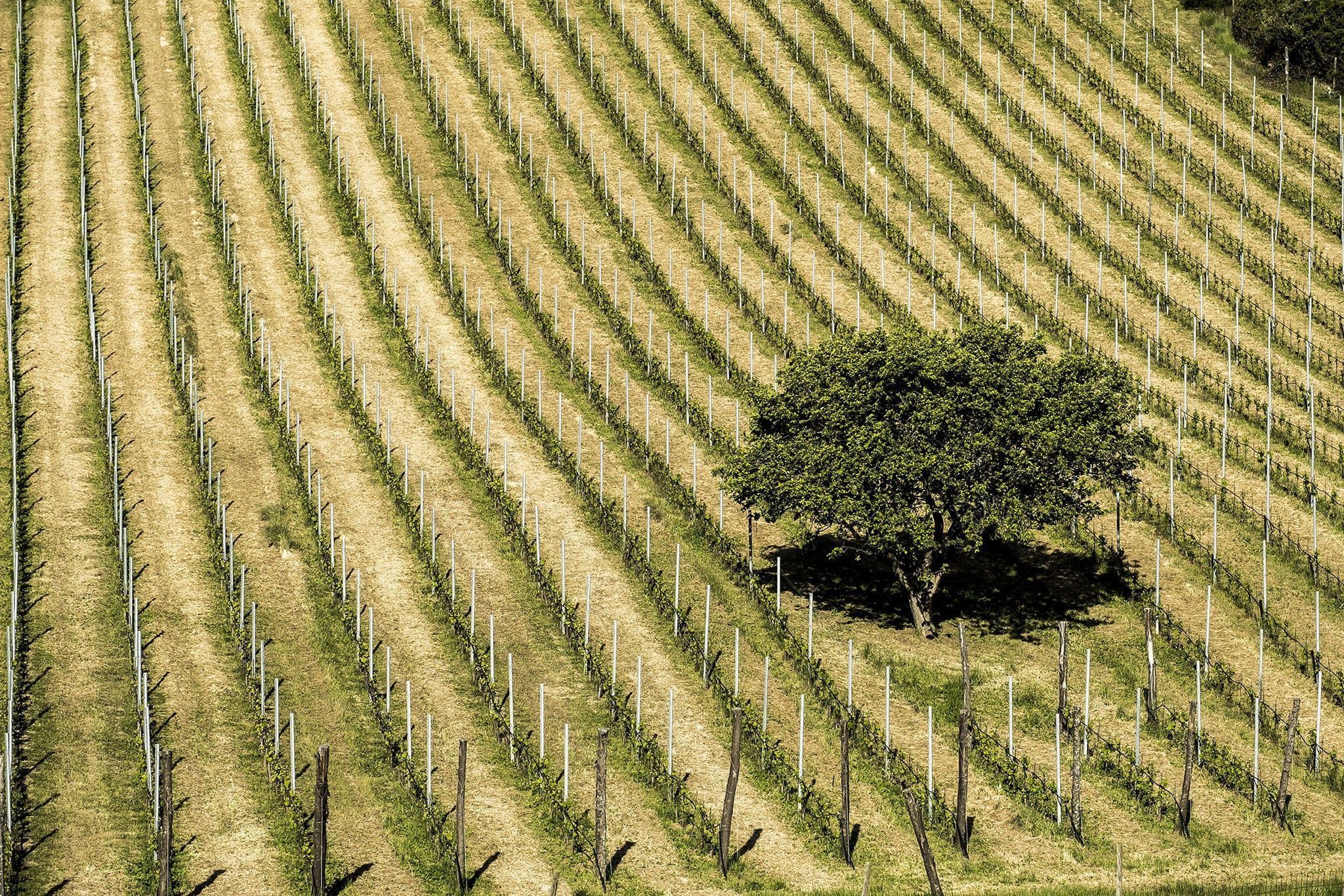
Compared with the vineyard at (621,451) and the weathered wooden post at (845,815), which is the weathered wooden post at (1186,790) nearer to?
the vineyard at (621,451)

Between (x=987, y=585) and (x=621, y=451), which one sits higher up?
(x=621, y=451)

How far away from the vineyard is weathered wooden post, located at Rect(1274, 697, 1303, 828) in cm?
16

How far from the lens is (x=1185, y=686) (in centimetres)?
6300

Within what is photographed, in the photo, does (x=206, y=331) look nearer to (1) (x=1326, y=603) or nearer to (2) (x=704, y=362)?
(2) (x=704, y=362)

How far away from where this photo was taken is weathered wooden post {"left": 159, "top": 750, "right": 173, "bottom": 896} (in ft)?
158

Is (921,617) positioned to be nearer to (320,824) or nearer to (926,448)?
(926,448)

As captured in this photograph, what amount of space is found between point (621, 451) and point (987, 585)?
1577cm

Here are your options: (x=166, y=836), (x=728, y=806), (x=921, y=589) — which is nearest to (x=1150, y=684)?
(x=921, y=589)

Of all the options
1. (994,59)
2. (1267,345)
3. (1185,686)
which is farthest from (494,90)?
(1185,686)

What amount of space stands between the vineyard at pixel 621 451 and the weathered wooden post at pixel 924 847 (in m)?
0.29

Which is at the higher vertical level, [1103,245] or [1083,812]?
[1103,245]

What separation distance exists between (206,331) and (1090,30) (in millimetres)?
56005

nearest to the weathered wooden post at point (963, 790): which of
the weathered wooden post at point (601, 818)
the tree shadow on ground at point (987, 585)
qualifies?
the weathered wooden post at point (601, 818)

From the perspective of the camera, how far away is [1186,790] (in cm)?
5384
